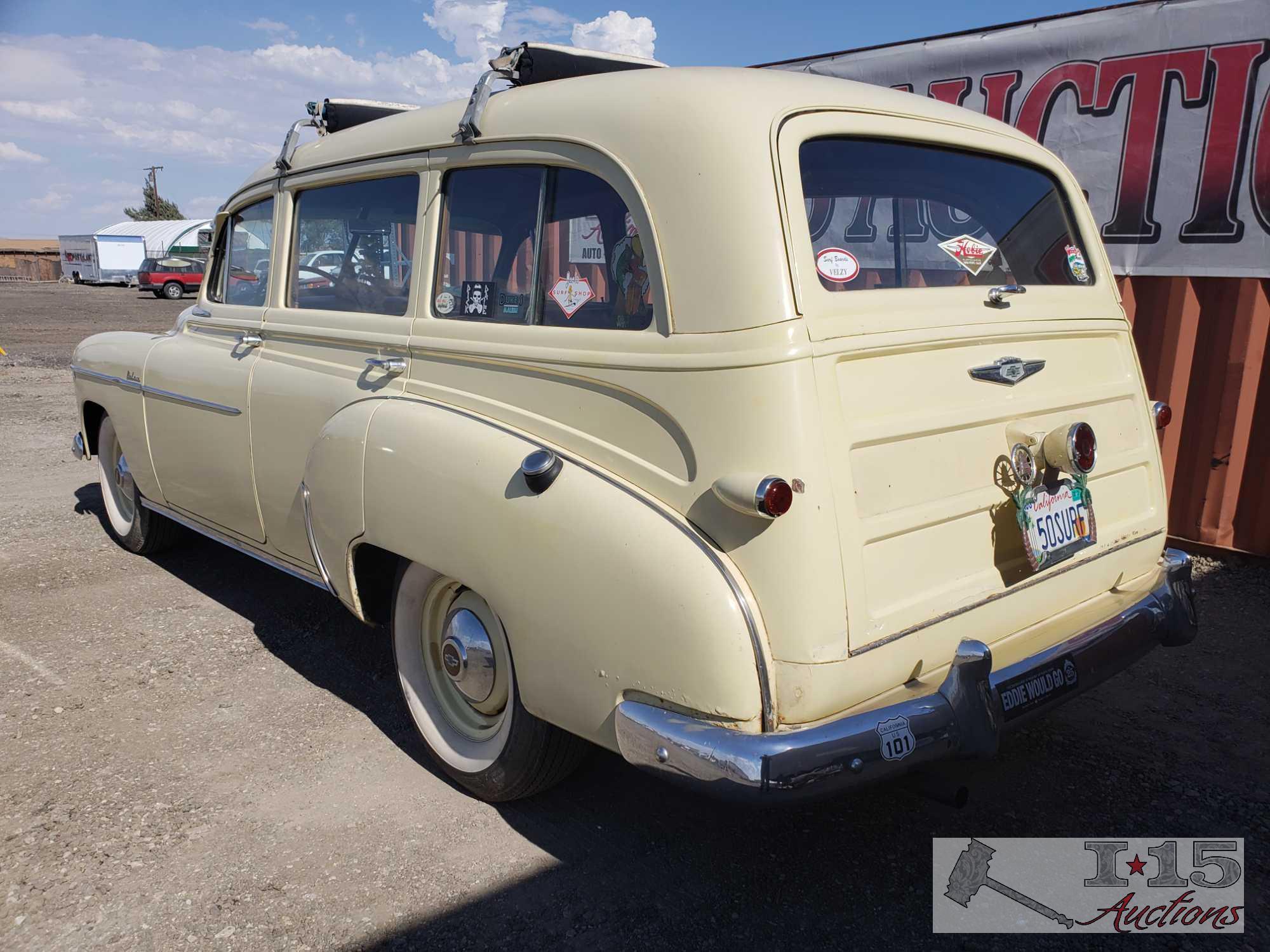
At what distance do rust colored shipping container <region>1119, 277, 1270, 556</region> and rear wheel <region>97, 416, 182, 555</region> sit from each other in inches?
213

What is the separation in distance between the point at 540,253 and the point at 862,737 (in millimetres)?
1554

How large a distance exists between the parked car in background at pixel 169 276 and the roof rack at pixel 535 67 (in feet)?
108

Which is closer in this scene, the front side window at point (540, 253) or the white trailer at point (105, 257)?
the front side window at point (540, 253)

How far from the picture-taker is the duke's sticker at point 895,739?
207cm

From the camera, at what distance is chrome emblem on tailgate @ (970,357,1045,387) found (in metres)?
2.48

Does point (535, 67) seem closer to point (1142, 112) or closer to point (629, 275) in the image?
point (629, 275)

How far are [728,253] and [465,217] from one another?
112cm

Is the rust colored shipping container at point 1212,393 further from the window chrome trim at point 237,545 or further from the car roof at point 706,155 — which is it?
the window chrome trim at point 237,545

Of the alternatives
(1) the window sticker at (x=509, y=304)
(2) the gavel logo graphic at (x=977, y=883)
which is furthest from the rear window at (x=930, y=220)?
(2) the gavel logo graphic at (x=977, y=883)

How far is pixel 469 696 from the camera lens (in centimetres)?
285

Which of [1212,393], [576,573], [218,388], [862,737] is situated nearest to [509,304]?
[576,573]

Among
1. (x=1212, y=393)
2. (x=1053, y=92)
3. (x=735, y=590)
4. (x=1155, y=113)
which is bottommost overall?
(x=1212, y=393)

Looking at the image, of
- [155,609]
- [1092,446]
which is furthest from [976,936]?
[155,609]

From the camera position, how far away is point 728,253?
2199 millimetres
